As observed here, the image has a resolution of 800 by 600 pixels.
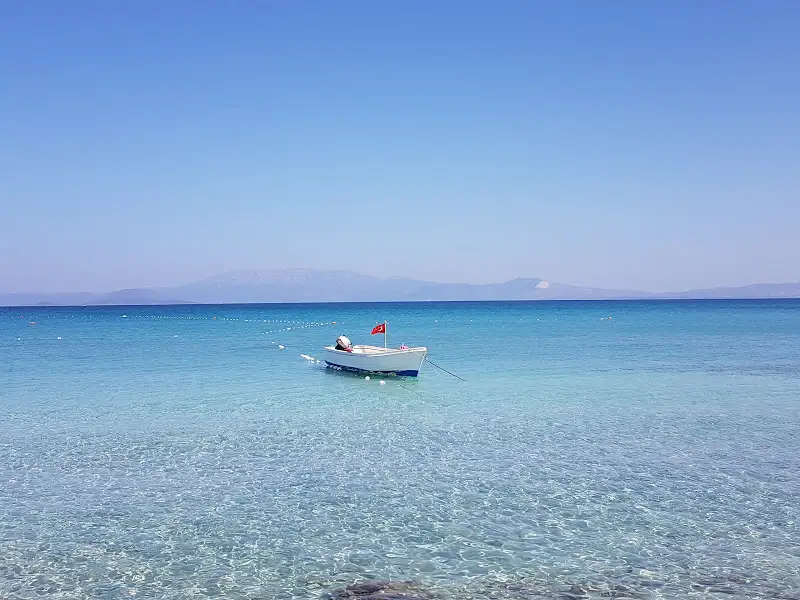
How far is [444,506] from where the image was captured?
14.1 m

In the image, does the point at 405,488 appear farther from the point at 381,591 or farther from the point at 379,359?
the point at 379,359

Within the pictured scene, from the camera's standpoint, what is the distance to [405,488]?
15.4 m

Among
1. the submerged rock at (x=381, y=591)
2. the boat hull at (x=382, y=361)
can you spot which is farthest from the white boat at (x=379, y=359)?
the submerged rock at (x=381, y=591)

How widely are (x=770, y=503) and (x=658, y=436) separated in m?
6.24

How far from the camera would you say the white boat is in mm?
34656

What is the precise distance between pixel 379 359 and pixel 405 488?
20.2 m

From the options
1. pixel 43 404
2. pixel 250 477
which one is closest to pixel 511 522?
pixel 250 477

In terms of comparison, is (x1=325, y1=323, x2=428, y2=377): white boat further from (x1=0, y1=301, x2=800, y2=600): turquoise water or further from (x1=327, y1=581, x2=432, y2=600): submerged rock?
(x1=327, y1=581, x2=432, y2=600): submerged rock

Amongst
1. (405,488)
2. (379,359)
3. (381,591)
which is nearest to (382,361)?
(379,359)

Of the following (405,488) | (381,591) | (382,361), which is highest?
(382,361)

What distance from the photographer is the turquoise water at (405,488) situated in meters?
11.0

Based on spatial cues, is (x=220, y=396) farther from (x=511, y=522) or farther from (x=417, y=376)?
(x=511, y=522)

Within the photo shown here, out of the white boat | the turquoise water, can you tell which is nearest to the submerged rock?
the turquoise water

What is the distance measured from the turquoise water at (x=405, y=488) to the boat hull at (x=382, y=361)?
9.67ft
